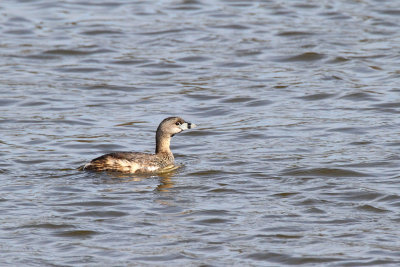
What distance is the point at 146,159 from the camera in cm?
1208

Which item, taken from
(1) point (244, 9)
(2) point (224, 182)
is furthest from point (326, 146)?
(1) point (244, 9)

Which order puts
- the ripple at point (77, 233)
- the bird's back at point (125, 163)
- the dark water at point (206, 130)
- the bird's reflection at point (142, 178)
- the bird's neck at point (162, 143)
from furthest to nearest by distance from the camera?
the bird's neck at point (162, 143) → the bird's back at point (125, 163) → the bird's reflection at point (142, 178) → the ripple at point (77, 233) → the dark water at point (206, 130)

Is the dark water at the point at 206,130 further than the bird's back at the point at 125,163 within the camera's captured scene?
No

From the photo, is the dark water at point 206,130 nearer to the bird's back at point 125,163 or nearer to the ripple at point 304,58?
the ripple at point 304,58

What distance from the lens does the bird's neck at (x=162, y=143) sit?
12.6 m

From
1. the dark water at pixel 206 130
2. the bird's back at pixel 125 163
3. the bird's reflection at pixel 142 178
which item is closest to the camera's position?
the dark water at pixel 206 130

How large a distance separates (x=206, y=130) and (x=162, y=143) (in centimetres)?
193

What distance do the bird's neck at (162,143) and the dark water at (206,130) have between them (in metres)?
0.46

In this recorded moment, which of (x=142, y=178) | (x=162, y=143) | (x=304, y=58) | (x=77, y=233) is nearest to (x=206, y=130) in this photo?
(x=162, y=143)

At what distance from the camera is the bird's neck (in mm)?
12570

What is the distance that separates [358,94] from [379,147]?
332 centimetres

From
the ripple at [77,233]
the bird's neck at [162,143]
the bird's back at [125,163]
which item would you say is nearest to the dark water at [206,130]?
the ripple at [77,233]

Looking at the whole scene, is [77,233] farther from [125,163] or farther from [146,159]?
[146,159]

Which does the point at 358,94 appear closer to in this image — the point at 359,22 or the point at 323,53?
the point at 323,53
